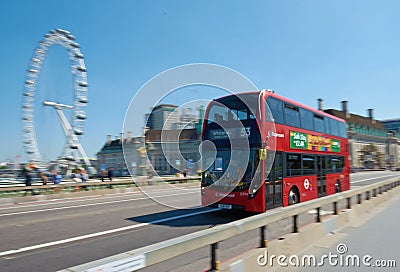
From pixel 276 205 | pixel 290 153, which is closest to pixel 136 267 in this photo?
pixel 276 205

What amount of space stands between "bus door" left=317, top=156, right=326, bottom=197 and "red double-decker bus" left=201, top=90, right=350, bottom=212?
827mm

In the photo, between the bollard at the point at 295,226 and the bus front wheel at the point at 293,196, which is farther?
the bus front wheel at the point at 293,196

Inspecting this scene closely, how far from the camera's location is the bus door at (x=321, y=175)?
1389 centimetres

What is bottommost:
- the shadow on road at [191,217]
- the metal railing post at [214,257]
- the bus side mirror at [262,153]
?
the shadow on road at [191,217]

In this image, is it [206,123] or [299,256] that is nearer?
[299,256]

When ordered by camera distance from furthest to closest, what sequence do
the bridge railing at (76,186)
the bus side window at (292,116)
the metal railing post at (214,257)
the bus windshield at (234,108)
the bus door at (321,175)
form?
the bridge railing at (76,186), the bus door at (321,175), the bus side window at (292,116), the bus windshield at (234,108), the metal railing post at (214,257)

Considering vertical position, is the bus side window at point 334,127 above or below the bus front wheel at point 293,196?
above

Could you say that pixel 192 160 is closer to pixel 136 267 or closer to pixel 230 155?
pixel 230 155

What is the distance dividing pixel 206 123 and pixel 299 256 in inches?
253

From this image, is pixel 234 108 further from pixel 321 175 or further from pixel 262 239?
pixel 262 239

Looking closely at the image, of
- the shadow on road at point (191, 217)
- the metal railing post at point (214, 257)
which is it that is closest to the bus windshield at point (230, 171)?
the shadow on road at point (191, 217)

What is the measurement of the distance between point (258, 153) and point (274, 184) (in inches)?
55.0

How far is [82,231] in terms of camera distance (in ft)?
28.5

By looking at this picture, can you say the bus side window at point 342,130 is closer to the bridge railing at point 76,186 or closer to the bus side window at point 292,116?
the bus side window at point 292,116
